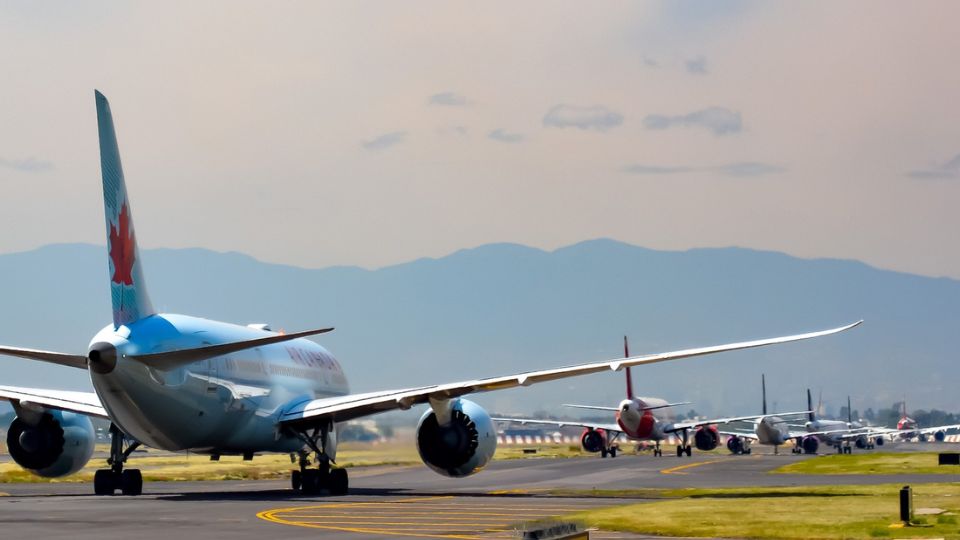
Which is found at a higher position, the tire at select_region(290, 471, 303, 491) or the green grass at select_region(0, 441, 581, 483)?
the green grass at select_region(0, 441, 581, 483)

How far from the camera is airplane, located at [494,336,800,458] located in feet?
313

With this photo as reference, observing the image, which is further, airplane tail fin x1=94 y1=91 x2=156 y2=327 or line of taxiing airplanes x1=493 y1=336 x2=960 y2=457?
line of taxiing airplanes x1=493 y1=336 x2=960 y2=457

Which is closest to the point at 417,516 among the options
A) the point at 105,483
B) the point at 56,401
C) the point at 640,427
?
the point at 105,483

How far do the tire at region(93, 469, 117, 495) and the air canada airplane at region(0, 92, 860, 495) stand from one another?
1.1 inches

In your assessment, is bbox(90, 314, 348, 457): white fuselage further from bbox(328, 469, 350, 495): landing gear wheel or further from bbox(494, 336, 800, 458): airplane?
bbox(494, 336, 800, 458): airplane

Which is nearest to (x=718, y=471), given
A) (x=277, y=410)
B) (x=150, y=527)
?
(x=277, y=410)

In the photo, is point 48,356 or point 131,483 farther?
point 131,483

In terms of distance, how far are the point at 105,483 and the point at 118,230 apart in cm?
890

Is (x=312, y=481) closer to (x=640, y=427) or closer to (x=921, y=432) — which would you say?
(x=640, y=427)

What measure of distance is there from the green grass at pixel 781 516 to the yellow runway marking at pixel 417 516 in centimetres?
163

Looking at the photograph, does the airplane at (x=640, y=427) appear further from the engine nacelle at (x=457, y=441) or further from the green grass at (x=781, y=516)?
the green grass at (x=781, y=516)

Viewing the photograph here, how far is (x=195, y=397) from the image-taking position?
37.7 meters

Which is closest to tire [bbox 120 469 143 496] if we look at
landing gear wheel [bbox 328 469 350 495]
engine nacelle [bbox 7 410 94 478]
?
engine nacelle [bbox 7 410 94 478]

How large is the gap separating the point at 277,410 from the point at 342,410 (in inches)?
126
